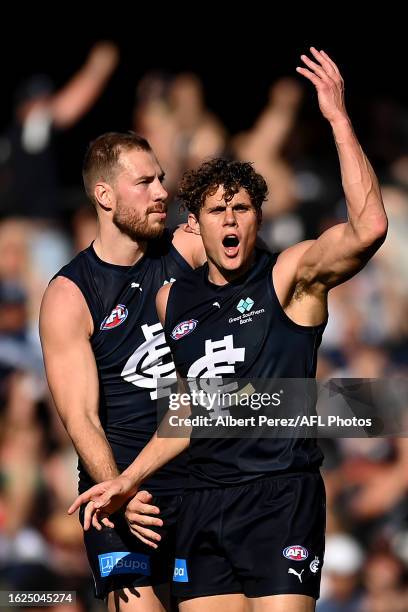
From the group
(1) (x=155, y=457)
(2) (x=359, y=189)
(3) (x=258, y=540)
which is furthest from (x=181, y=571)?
(2) (x=359, y=189)

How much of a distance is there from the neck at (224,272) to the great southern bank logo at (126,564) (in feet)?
4.31

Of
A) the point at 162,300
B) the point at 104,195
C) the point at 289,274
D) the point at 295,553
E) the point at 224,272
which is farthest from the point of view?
the point at 104,195

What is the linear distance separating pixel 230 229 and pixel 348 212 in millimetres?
484

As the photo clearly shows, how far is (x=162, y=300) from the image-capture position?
4711mm

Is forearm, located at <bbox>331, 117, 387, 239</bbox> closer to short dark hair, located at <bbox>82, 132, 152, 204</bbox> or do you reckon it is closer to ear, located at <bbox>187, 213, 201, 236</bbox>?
ear, located at <bbox>187, 213, 201, 236</bbox>

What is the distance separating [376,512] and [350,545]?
0.28 metres

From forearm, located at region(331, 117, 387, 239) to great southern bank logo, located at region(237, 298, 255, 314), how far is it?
21.5 inches

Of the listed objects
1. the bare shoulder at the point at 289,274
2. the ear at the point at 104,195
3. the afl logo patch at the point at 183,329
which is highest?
the ear at the point at 104,195

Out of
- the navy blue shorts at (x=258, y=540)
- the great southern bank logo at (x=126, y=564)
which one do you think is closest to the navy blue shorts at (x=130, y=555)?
the great southern bank logo at (x=126, y=564)

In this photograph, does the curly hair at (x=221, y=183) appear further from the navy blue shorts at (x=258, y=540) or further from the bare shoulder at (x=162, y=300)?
the navy blue shorts at (x=258, y=540)

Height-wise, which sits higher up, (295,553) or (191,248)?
(191,248)

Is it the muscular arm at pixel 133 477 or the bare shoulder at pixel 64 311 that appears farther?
the bare shoulder at pixel 64 311

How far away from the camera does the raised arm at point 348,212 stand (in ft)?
13.3

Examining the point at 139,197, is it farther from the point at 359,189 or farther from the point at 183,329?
the point at 359,189
